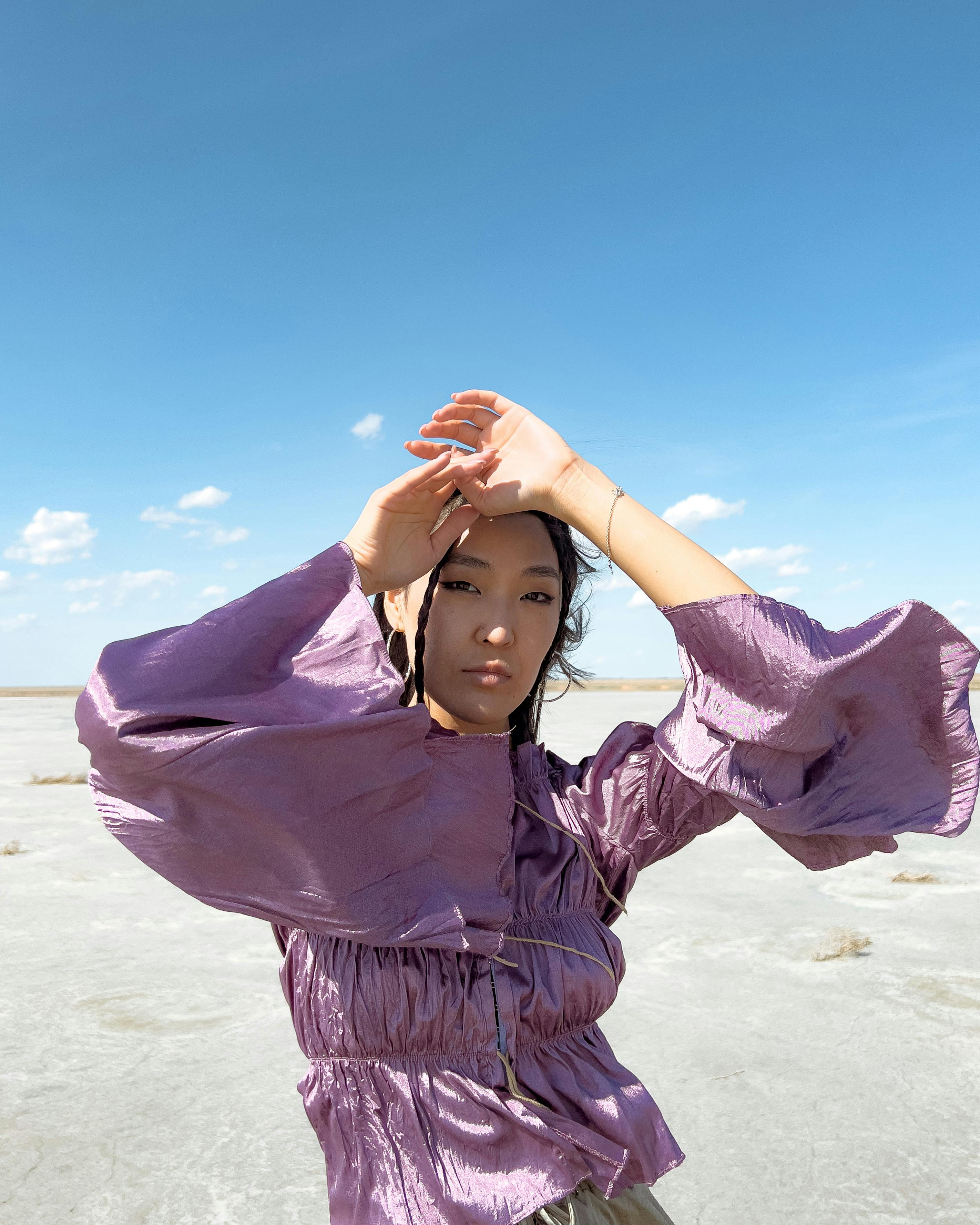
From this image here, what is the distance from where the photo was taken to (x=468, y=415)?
1801 mm

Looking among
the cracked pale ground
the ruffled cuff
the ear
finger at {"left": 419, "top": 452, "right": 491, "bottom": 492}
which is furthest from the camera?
the cracked pale ground

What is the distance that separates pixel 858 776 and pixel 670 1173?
70.1 inches

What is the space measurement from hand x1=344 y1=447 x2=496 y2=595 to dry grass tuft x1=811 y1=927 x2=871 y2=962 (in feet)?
A: 11.1

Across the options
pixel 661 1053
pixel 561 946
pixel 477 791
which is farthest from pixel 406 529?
pixel 661 1053

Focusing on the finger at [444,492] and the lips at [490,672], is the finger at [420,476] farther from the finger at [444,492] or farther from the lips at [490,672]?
the lips at [490,672]

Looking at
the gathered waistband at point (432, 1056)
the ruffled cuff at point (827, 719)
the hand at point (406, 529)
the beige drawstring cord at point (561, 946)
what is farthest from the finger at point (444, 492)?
the gathered waistband at point (432, 1056)

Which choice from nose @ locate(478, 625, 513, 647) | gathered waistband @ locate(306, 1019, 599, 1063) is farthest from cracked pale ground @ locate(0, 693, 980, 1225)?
nose @ locate(478, 625, 513, 647)

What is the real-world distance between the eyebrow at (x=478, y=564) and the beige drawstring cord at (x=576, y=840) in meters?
0.40

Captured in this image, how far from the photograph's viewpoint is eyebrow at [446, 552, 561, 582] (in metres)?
1.71

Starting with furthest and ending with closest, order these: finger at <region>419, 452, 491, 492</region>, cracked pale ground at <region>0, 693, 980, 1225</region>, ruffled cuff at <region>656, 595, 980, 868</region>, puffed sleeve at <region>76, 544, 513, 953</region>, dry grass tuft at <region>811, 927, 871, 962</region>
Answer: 1. dry grass tuft at <region>811, 927, 871, 962</region>
2. cracked pale ground at <region>0, 693, 980, 1225</region>
3. finger at <region>419, 452, 491, 492</region>
4. ruffled cuff at <region>656, 595, 980, 868</region>
5. puffed sleeve at <region>76, 544, 513, 953</region>

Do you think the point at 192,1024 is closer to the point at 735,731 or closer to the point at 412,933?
the point at 412,933

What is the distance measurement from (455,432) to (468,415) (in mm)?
44

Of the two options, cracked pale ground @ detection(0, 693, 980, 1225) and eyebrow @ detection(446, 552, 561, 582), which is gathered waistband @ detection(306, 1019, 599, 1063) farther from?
cracked pale ground @ detection(0, 693, 980, 1225)

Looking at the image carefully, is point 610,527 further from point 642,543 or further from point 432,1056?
point 432,1056
